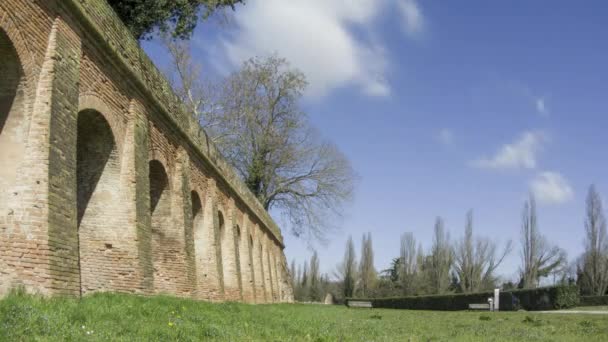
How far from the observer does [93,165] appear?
10.4m

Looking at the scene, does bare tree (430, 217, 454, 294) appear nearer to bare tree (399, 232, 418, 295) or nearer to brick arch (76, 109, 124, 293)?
bare tree (399, 232, 418, 295)

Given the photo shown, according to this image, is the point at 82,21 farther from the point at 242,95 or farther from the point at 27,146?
the point at 242,95

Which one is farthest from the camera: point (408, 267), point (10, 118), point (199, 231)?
point (408, 267)

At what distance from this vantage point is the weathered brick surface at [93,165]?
7168mm

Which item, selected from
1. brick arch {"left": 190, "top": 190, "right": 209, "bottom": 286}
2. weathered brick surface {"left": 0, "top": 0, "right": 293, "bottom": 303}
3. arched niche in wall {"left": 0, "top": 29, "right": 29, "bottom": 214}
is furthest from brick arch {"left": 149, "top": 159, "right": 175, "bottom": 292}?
arched niche in wall {"left": 0, "top": 29, "right": 29, "bottom": 214}

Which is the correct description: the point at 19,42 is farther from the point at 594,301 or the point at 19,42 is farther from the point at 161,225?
the point at 594,301

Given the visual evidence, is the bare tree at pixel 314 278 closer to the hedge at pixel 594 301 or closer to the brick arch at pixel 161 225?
the hedge at pixel 594 301

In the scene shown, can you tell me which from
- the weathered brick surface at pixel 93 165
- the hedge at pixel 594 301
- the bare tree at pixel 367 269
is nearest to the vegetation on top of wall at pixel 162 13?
the weathered brick surface at pixel 93 165

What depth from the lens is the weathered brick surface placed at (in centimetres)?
717

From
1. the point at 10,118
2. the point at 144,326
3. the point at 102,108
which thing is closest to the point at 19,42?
the point at 10,118

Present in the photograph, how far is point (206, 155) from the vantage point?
684 inches

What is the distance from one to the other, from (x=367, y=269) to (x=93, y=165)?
50.1m

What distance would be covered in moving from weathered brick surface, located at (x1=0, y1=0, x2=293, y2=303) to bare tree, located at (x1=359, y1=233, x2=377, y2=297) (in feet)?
137

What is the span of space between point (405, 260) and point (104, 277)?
50039mm
